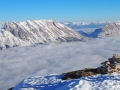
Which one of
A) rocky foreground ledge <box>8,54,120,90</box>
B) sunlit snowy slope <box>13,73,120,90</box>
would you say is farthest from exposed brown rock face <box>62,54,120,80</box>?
sunlit snowy slope <box>13,73,120,90</box>

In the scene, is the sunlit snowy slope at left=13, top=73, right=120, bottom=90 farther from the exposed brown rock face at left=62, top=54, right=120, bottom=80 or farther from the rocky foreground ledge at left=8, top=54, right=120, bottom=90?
the exposed brown rock face at left=62, top=54, right=120, bottom=80

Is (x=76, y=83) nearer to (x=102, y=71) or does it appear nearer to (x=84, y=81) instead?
(x=84, y=81)

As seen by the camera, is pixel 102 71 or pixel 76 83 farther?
pixel 102 71

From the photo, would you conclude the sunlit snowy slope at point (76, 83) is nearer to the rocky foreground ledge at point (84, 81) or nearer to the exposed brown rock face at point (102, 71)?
the rocky foreground ledge at point (84, 81)

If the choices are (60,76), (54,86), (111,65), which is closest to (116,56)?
(111,65)

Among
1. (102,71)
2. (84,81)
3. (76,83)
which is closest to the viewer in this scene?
(76,83)

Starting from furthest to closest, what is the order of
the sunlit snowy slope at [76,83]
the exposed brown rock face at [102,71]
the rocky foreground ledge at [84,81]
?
1. the exposed brown rock face at [102,71]
2. the rocky foreground ledge at [84,81]
3. the sunlit snowy slope at [76,83]

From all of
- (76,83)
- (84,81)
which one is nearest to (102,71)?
(84,81)

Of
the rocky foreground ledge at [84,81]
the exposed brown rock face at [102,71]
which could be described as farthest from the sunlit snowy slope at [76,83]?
the exposed brown rock face at [102,71]

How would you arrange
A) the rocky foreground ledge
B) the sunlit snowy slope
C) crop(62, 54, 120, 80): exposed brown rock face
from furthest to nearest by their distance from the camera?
crop(62, 54, 120, 80): exposed brown rock face < the rocky foreground ledge < the sunlit snowy slope
